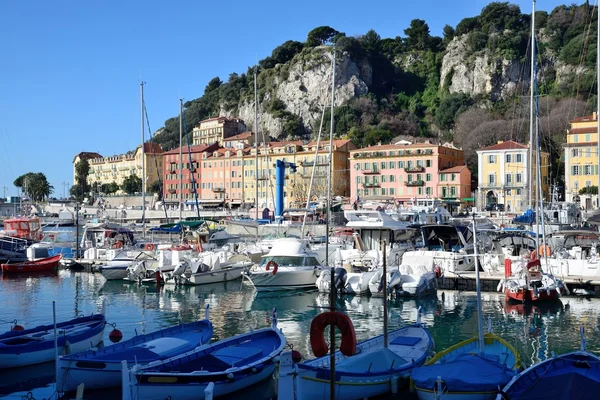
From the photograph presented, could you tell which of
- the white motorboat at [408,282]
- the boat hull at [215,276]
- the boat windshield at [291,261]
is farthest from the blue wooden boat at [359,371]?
the boat hull at [215,276]

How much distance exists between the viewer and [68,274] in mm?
35781

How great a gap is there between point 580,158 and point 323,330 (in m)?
61.2

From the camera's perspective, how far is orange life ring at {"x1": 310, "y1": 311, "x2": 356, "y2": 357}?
10355mm

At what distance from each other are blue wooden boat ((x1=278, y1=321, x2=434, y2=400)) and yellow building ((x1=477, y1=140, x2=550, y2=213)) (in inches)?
2182

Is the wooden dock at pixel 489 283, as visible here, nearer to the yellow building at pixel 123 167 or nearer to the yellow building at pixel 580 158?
the yellow building at pixel 580 158

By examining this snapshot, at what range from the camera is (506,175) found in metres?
67.8

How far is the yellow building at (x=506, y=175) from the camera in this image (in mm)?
66375

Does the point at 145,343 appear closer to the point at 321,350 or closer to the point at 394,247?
the point at 321,350

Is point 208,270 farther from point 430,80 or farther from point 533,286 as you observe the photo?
point 430,80

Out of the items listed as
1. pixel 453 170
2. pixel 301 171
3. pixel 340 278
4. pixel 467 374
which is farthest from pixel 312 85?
pixel 467 374

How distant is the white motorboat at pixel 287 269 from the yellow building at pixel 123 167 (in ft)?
268

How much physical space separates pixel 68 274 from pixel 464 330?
24.4m

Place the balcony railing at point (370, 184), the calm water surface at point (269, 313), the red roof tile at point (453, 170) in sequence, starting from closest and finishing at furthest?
1. the calm water surface at point (269, 313)
2. the red roof tile at point (453, 170)
3. the balcony railing at point (370, 184)

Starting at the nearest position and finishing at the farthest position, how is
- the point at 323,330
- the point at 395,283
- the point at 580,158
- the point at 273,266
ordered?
the point at 323,330 → the point at 395,283 → the point at 273,266 → the point at 580,158
